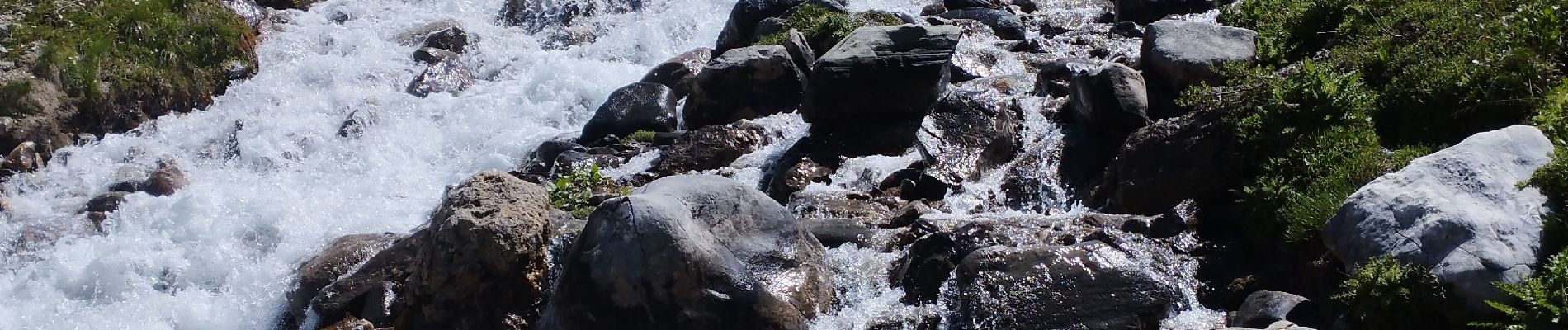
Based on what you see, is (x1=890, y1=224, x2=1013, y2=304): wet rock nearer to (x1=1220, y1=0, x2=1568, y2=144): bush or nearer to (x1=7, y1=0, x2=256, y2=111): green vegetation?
(x1=1220, y1=0, x2=1568, y2=144): bush

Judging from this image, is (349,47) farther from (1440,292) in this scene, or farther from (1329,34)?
(1440,292)

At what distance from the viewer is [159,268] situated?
Result: 12031mm

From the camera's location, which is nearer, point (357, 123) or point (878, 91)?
point (878, 91)

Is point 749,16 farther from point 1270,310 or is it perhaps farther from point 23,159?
point 1270,310

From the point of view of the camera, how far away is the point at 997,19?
18.2 metres

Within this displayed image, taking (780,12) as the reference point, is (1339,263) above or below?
above

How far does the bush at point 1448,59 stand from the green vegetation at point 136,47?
13.5 metres

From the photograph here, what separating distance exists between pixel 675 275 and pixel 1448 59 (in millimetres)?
6579

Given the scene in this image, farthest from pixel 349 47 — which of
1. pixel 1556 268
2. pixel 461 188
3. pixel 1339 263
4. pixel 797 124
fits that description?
pixel 1556 268

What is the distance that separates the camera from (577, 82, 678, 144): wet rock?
49.5 feet

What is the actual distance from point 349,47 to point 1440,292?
15.4 m

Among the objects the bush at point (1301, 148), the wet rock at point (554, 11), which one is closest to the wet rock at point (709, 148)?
the bush at point (1301, 148)

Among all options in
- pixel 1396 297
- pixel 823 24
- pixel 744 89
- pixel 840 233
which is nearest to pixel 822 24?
pixel 823 24

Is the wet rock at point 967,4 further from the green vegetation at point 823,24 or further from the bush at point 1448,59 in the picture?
the bush at point 1448,59
